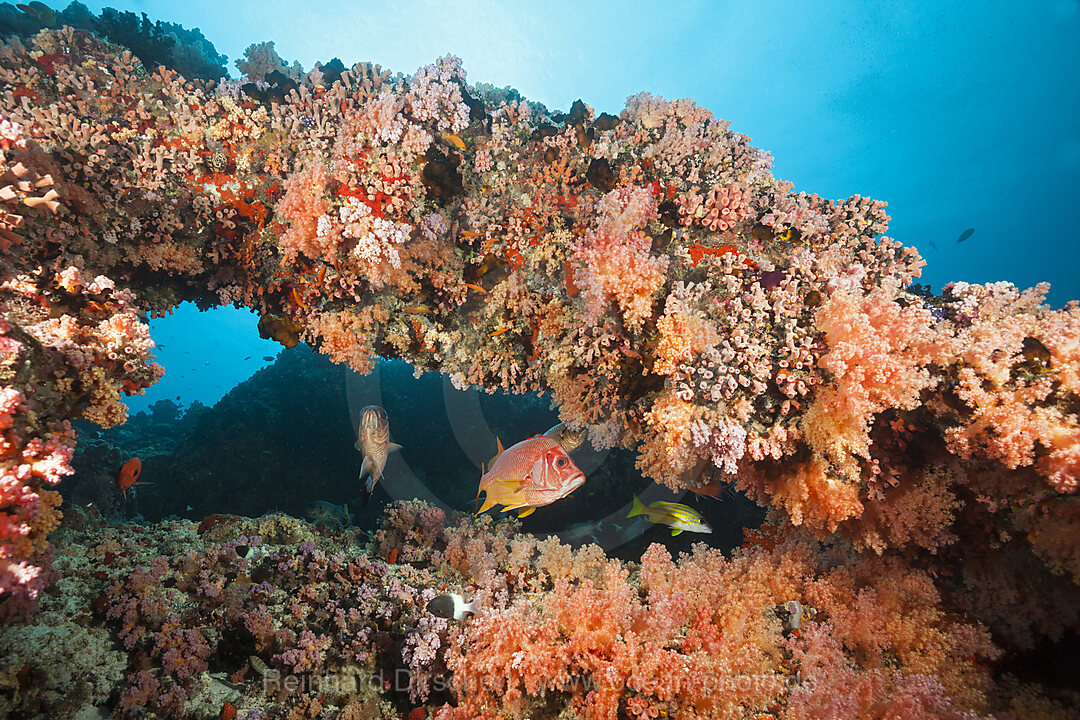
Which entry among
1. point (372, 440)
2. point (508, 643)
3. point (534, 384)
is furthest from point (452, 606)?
point (534, 384)

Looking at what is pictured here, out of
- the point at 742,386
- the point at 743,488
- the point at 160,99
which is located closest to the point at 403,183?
the point at 160,99

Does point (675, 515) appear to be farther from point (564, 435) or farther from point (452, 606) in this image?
point (452, 606)

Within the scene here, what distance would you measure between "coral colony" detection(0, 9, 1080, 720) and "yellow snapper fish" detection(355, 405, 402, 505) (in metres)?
0.83

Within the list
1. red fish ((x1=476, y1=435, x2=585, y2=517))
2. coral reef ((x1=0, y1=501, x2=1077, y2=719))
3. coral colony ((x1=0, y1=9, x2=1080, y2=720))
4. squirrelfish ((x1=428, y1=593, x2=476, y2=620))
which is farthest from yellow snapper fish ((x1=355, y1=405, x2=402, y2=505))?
red fish ((x1=476, y1=435, x2=585, y2=517))

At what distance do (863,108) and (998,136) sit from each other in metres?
14.5

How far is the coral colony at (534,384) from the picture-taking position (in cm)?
270

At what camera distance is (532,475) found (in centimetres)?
277

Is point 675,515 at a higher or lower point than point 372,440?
lower

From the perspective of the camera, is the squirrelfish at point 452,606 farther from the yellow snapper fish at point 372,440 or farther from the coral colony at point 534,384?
the yellow snapper fish at point 372,440

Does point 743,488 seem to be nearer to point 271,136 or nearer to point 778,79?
point 271,136

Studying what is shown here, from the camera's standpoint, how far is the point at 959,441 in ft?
9.08

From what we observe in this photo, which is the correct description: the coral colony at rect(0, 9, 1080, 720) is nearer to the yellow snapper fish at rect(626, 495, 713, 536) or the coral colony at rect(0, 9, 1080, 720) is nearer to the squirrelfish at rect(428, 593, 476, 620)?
the squirrelfish at rect(428, 593, 476, 620)

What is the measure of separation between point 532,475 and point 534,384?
2048 millimetres

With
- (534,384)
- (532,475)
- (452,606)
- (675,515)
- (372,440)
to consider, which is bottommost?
(452,606)
